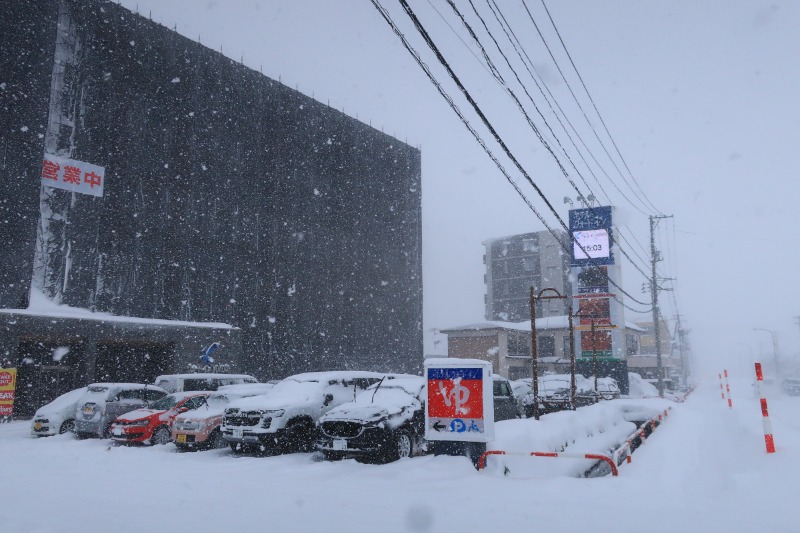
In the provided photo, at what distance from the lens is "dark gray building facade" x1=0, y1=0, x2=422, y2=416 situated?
80.0 feet

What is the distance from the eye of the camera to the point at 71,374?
2519 centimetres

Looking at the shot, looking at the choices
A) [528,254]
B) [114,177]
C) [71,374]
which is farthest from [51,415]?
[528,254]

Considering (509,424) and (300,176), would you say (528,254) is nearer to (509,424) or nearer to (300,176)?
(300,176)

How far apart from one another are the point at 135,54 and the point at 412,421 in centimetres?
2691

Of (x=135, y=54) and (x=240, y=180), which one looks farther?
(x=240, y=180)

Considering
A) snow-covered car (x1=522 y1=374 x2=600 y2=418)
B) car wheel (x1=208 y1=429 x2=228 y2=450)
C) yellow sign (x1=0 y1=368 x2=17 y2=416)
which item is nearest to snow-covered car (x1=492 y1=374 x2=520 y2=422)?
snow-covered car (x1=522 y1=374 x2=600 y2=418)

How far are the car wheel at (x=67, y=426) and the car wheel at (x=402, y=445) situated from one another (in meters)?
10.7

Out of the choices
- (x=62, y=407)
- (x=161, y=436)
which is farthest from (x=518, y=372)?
(x=161, y=436)

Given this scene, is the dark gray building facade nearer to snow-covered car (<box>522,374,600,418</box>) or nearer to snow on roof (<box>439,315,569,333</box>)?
snow on roof (<box>439,315,569,333</box>)

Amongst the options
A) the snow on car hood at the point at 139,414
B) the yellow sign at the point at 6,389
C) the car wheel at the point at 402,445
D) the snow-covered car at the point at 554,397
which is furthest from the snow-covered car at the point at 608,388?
the yellow sign at the point at 6,389

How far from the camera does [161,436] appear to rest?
45.4 ft

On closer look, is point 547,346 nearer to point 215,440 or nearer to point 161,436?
point 161,436

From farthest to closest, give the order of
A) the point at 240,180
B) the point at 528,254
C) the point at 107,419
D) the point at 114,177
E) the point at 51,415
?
the point at 528,254 < the point at 240,180 < the point at 114,177 < the point at 51,415 < the point at 107,419

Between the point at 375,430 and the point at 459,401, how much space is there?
1.86 metres
